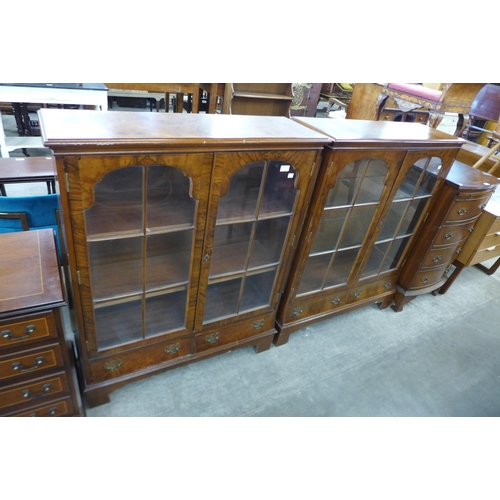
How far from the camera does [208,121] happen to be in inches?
46.6

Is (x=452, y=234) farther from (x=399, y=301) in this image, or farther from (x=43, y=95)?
(x=43, y=95)

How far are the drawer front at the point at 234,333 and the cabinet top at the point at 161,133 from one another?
32.7 inches

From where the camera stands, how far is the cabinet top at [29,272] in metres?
0.95

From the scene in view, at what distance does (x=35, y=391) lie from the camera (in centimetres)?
110

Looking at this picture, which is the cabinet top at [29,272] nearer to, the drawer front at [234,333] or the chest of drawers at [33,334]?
the chest of drawers at [33,334]

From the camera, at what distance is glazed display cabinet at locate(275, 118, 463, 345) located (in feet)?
4.50

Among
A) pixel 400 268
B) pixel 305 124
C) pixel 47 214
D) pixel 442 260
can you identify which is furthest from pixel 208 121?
pixel 442 260

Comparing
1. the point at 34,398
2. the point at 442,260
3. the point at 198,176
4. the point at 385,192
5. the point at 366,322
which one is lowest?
the point at 366,322

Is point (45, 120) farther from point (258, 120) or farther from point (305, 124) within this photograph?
point (305, 124)

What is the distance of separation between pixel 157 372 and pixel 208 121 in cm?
104

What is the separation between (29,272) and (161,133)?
576 mm

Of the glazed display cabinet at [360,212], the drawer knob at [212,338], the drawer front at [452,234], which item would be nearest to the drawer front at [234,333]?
the drawer knob at [212,338]

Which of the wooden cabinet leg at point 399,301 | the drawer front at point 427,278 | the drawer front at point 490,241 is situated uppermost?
the drawer front at point 490,241

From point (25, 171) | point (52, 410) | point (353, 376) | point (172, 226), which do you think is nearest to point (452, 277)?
point (353, 376)
